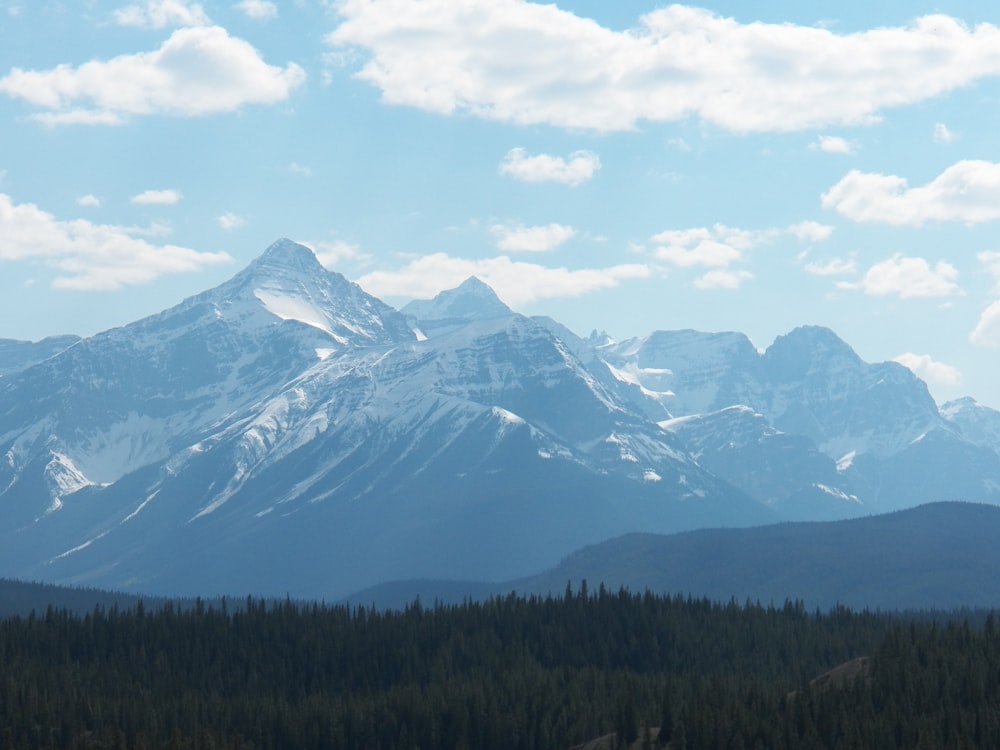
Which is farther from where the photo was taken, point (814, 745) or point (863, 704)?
point (863, 704)

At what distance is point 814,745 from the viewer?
18412 centimetres

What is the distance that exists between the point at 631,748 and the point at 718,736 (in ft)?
33.6

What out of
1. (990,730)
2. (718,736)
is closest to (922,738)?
(990,730)

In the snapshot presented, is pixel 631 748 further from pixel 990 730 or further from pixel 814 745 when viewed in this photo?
pixel 990 730

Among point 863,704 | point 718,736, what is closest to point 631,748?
point 718,736

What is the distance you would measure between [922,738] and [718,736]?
20524mm

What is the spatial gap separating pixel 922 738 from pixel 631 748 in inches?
1203

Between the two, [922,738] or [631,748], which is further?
[631,748]

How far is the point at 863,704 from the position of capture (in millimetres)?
197875

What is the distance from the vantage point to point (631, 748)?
19412 centimetres

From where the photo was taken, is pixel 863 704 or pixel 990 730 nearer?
pixel 990 730

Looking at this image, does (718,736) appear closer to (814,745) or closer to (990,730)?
(814,745)

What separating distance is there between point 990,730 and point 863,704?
17289 millimetres

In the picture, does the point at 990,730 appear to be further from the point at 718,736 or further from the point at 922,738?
the point at 718,736
